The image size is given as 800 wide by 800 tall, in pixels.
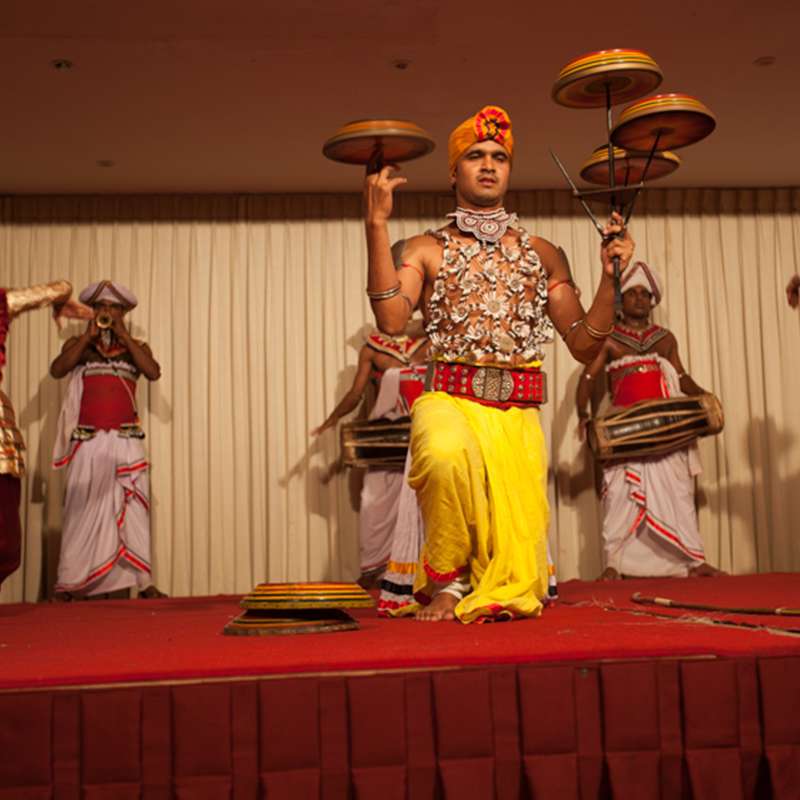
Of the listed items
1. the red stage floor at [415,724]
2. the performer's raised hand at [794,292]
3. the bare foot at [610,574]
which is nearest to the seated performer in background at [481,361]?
the red stage floor at [415,724]

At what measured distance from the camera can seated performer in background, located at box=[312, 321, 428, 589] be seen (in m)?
6.88

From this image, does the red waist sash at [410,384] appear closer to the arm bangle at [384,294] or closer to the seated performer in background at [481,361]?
the seated performer in background at [481,361]

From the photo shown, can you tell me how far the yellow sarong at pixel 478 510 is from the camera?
3613 mm

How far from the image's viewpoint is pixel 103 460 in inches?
263


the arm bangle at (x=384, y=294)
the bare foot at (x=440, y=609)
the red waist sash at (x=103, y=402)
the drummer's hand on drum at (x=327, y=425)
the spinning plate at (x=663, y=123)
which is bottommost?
the bare foot at (x=440, y=609)

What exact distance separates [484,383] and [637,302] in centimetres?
352

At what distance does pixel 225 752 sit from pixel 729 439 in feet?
20.5

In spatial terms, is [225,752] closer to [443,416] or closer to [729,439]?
[443,416]

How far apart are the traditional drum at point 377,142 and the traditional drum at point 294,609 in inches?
59.4

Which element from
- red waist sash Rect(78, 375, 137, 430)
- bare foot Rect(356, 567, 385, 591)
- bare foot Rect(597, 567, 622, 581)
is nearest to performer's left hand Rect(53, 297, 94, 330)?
red waist sash Rect(78, 375, 137, 430)

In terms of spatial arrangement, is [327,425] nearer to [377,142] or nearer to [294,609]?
[377,142]

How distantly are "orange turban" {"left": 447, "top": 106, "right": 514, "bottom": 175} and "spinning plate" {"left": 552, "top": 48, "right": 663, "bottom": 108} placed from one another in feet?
0.73

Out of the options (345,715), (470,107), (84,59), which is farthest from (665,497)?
(345,715)

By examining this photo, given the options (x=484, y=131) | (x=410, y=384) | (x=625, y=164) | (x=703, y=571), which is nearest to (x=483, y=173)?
(x=484, y=131)
